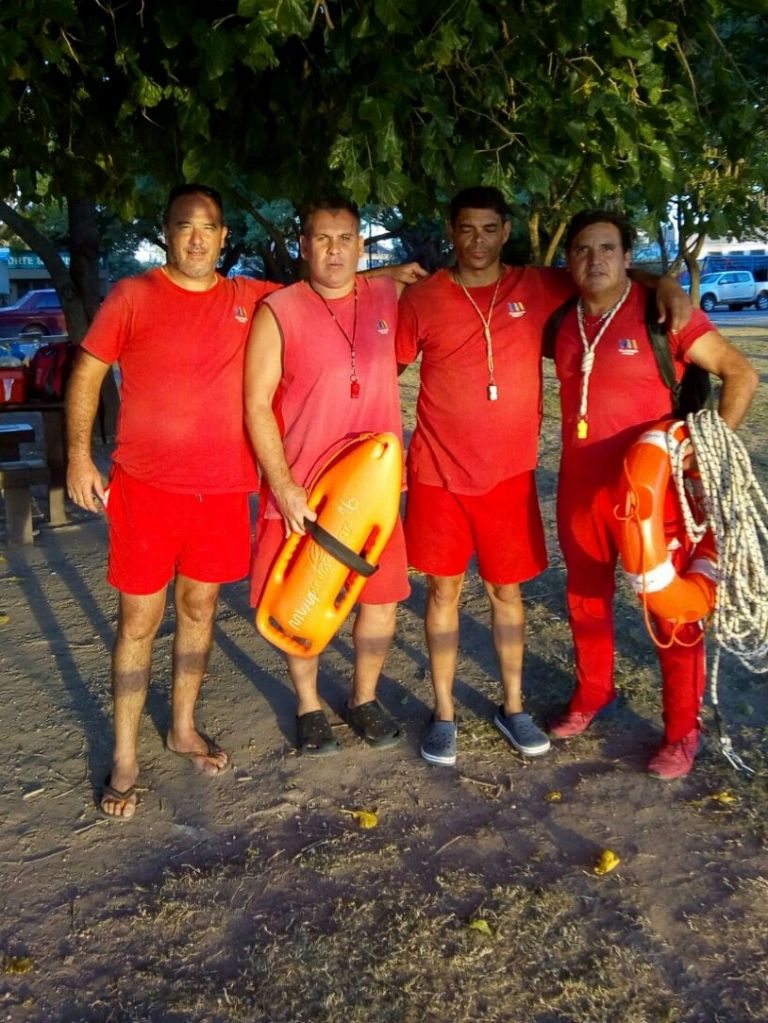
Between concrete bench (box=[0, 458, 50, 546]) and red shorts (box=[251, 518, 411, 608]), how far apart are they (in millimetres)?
3298

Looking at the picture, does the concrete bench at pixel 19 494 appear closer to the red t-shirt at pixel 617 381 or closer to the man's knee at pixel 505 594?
the man's knee at pixel 505 594

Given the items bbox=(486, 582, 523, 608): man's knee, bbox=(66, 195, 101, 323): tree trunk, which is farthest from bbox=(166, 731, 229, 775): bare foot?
bbox=(66, 195, 101, 323): tree trunk

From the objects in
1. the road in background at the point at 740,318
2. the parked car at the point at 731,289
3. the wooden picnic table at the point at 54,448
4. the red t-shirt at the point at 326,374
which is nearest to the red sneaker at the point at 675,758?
the red t-shirt at the point at 326,374

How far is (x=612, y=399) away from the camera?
3406mm

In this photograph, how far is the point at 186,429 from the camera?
3273mm

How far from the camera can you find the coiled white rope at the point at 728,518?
10.6ft

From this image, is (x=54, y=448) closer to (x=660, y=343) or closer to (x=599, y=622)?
(x=599, y=622)

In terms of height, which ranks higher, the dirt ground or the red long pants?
the red long pants

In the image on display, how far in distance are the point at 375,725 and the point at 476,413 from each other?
1285 millimetres

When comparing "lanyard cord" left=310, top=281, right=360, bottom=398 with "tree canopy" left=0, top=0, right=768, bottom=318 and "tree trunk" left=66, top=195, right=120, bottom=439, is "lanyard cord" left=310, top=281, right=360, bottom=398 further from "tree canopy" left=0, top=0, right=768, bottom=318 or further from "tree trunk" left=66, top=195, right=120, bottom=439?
"tree trunk" left=66, top=195, right=120, bottom=439

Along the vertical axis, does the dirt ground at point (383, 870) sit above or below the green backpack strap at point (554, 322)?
below

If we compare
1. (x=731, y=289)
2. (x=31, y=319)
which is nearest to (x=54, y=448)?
(x=31, y=319)

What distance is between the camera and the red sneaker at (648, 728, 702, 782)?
140 inches

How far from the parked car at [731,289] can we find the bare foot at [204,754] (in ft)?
126
